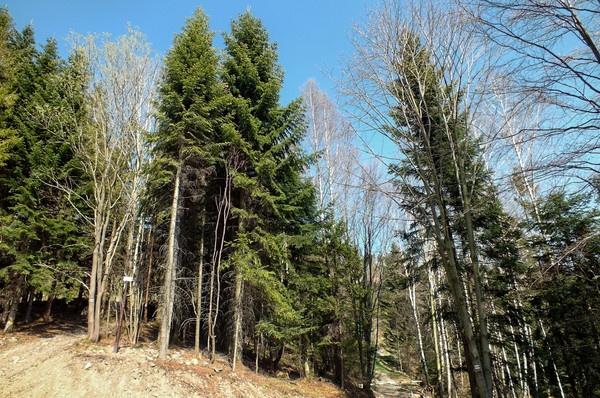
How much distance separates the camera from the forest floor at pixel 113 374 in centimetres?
751

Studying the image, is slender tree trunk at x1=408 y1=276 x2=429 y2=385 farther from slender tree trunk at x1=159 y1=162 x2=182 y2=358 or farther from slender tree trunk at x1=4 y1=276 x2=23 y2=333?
slender tree trunk at x1=4 y1=276 x2=23 y2=333

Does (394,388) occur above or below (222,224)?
below

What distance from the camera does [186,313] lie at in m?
12.5

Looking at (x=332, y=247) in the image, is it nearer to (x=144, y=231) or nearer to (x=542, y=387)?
(x=144, y=231)

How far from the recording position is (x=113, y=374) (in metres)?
7.96

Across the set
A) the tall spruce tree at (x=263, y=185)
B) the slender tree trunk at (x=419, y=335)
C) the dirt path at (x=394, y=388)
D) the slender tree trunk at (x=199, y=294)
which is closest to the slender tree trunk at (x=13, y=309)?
the slender tree trunk at (x=199, y=294)

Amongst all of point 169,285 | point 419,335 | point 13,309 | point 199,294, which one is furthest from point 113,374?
point 419,335

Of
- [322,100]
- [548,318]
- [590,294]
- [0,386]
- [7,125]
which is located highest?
[322,100]

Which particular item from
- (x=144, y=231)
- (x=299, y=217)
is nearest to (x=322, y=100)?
(x=299, y=217)

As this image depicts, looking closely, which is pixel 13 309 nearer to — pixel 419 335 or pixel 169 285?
pixel 169 285

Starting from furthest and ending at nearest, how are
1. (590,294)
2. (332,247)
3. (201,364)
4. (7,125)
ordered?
(332,247) < (7,125) < (590,294) < (201,364)

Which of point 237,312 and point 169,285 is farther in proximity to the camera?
point 237,312

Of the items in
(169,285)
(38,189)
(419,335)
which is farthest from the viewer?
(419,335)

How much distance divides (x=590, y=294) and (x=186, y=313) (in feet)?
44.3
